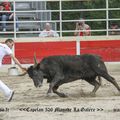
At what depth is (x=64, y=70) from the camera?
518 inches

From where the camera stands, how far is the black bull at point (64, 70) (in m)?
12.9

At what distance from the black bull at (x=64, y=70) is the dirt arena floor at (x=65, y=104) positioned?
35 cm

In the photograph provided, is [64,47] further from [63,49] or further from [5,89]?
[5,89]

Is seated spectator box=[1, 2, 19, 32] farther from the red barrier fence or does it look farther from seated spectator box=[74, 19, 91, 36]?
seated spectator box=[74, 19, 91, 36]

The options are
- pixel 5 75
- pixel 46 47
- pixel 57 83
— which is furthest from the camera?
pixel 46 47

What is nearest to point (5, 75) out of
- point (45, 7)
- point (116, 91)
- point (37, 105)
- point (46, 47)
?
point (46, 47)

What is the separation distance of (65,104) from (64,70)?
1558 millimetres

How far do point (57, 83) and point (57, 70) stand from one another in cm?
27

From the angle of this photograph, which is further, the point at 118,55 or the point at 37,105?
the point at 118,55

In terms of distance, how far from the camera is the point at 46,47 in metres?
21.2

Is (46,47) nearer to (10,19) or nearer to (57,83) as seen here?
(10,19)

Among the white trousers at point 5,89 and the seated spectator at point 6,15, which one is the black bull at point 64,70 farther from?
the seated spectator at point 6,15

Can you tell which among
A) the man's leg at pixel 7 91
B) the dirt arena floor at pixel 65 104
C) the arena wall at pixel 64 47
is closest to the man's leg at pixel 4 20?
the arena wall at pixel 64 47

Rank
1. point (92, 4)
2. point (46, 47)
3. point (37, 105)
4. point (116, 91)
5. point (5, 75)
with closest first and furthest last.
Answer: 1. point (37, 105)
2. point (116, 91)
3. point (5, 75)
4. point (46, 47)
5. point (92, 4)
